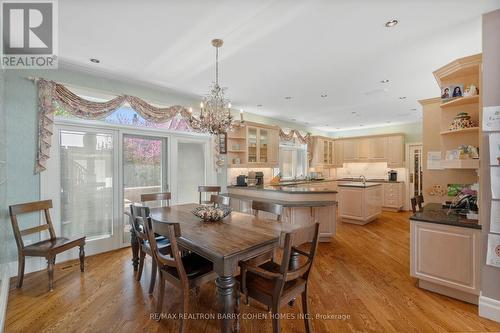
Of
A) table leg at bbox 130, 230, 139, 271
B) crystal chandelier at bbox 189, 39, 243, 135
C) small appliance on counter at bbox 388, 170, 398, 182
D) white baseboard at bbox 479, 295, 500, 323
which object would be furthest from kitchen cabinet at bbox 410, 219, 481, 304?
small appliance on counter at bbox 388, 170, 398, 182

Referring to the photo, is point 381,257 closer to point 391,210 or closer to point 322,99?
point 322,99

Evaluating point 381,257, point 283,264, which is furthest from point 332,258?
point 283,264

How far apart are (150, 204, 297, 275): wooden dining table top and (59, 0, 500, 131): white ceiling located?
193 centimetres

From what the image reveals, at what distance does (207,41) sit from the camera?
2574 mm

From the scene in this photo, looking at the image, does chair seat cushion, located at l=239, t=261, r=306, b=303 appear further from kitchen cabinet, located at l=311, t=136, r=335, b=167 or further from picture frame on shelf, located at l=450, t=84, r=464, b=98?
kitchen cabinet, located at l=311, t=136, r=335, b=167

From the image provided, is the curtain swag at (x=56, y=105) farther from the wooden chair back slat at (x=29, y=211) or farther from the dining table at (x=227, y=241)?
the dining table at (x=227, y=241)

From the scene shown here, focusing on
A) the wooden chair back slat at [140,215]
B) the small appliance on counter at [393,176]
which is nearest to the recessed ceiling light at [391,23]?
the wooden chair back slat at [140,215]

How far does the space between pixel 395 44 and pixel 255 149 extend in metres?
3.52

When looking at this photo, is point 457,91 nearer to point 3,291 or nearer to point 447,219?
point 447,219

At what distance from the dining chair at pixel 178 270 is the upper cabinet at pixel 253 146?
3.25m

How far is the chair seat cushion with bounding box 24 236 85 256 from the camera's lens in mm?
2557

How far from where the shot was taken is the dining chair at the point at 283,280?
5.18ft

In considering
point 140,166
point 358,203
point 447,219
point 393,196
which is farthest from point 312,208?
point 393,196

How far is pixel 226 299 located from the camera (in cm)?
164
